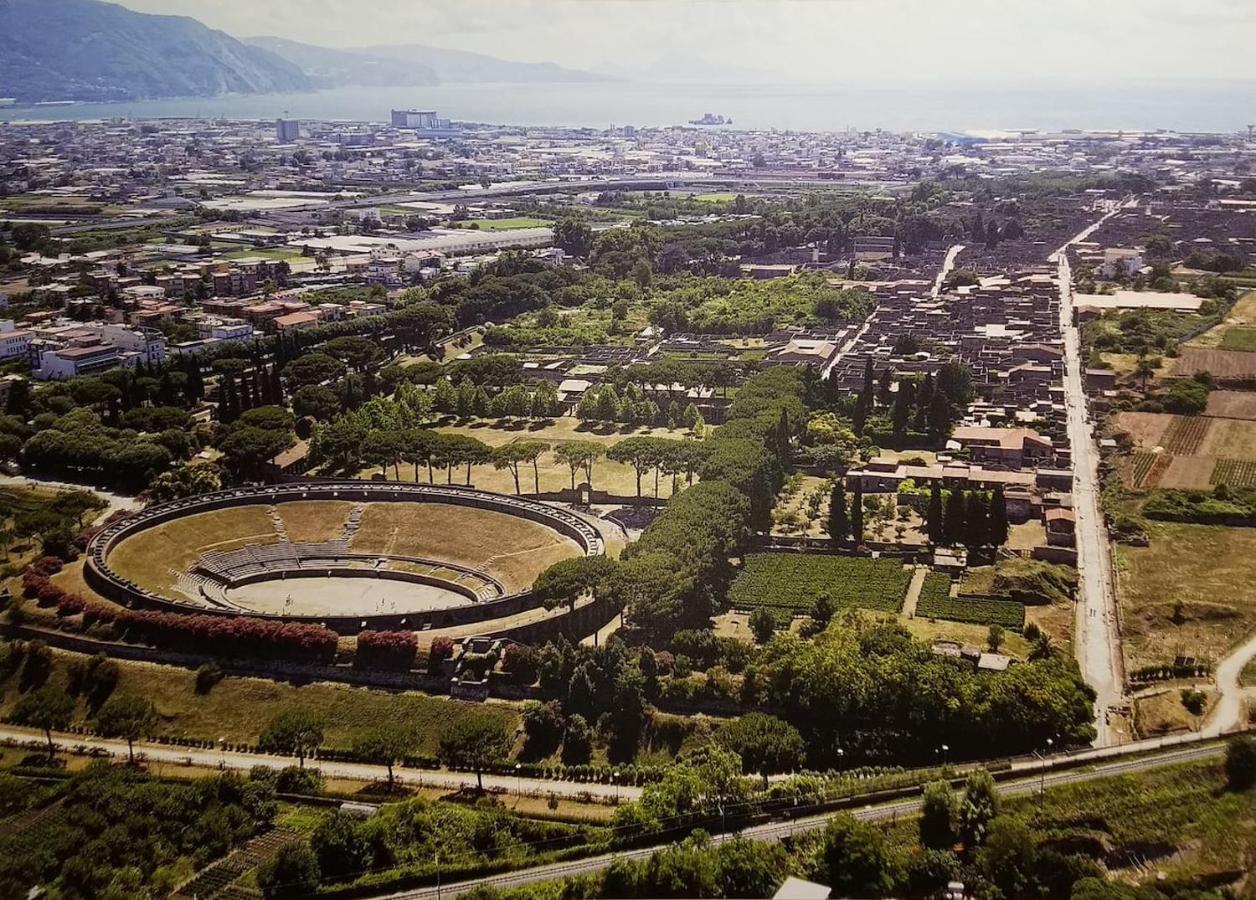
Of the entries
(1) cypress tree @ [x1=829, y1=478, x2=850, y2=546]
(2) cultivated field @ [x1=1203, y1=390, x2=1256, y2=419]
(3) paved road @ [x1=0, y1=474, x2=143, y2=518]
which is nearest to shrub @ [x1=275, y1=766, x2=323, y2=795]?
(1) cypress tree @ [x1=829, y1=478, x2=850, y2=546]

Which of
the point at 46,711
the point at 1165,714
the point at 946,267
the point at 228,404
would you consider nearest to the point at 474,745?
the point at 46,711

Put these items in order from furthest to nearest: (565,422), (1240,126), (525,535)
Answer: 1. (1240,126)
2. (565,422)
3. (525,535)

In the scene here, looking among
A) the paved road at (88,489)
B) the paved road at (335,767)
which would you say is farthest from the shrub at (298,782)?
the paved road at (88,489)

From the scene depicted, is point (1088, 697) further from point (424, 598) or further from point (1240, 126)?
point (1240, 126)

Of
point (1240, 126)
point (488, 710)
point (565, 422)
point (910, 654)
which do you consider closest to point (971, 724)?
point (910, 654)

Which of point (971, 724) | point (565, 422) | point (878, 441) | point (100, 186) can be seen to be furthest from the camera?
point (100, 186)

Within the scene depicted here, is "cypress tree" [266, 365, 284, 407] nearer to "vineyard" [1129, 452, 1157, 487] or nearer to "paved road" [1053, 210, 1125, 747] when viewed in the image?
"paved road" [1053, 210, 1125, 747]
